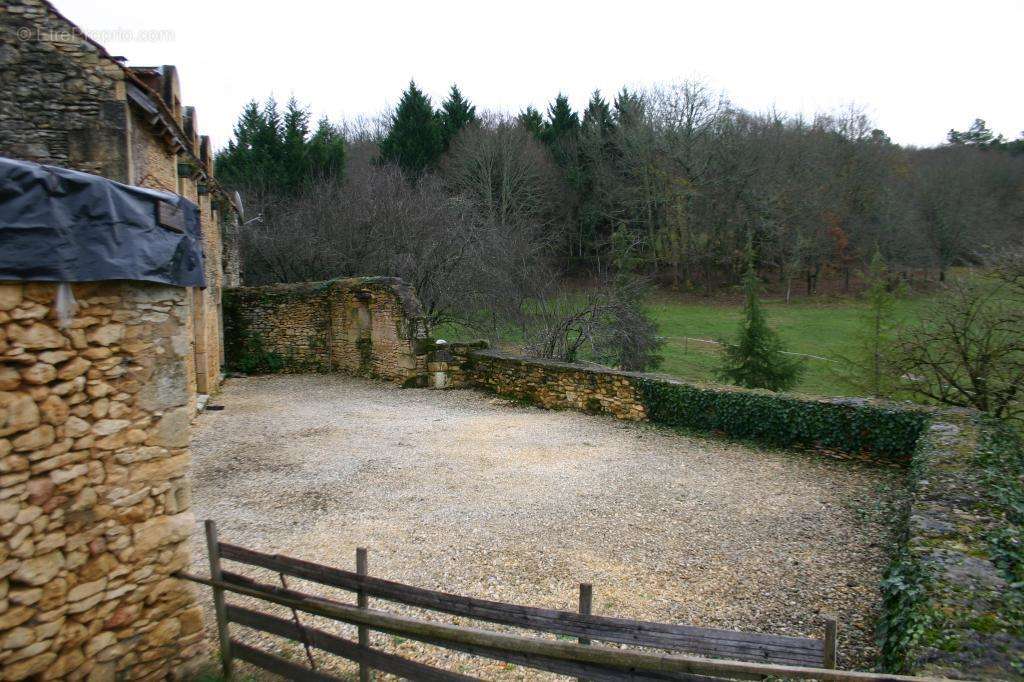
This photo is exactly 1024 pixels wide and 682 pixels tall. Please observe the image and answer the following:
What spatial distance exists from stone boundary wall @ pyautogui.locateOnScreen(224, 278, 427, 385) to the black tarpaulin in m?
11.2

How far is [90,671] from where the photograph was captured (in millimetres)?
3537

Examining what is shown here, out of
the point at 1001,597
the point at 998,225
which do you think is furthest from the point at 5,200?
the point at 998,225

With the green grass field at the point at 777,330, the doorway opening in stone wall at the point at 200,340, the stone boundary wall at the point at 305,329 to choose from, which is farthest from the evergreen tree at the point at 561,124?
the doorway opening in stone wall at the point at 200,340

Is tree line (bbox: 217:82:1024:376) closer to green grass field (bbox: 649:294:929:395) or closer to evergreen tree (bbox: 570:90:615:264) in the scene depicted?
evergreen tree (bbox: 570:90:615:264)

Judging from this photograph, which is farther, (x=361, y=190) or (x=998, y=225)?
(x=998, y=225)

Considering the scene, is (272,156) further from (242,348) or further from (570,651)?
(570,651)

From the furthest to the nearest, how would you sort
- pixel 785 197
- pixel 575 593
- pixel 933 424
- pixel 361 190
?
pixel 785 197 < pixel 361 190 < pixel 933 424 < pixel 575 593

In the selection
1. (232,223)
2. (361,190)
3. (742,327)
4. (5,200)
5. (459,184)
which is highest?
(459,184)

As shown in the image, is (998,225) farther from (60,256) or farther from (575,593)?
(60,256)

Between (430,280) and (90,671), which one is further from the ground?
(430,280)

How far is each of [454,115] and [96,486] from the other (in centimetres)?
3674

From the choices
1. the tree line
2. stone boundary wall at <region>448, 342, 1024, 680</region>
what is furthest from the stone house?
the tree line

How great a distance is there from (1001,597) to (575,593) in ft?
9.62

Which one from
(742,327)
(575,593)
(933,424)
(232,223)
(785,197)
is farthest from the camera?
(785,197)
